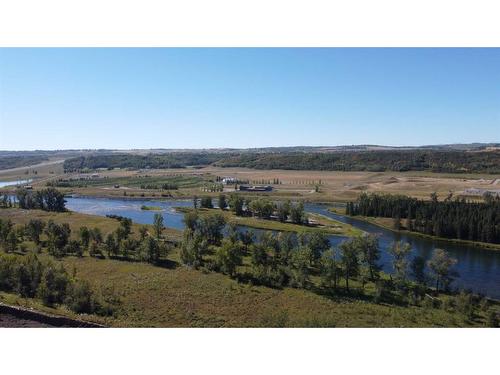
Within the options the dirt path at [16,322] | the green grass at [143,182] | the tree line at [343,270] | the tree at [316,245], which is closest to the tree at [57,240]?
the tree line at [343,270]

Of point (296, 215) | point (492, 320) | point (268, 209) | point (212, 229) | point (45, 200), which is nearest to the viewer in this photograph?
point (492, 320)

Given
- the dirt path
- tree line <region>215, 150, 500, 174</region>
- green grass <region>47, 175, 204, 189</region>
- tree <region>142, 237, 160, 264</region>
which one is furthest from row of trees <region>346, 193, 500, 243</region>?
tree line <region>215, 150, 500, 174</region>

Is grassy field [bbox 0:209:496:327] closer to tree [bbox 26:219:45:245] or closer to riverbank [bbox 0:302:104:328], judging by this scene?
riverbank [bbox 0:302:104:328]

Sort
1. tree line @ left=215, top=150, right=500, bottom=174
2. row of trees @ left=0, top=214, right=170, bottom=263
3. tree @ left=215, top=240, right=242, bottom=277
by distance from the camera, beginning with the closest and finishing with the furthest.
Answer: tree @ left=215, top=240, right=242, bottom=277, row of trees @ left=0, top=214, right=170, bottom=263, tree line @ left=215, top=150, right=500, bottom=174

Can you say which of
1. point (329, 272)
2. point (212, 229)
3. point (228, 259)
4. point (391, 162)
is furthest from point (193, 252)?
point (391, 162)

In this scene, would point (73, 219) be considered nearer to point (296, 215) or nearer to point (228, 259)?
point (296, 215)

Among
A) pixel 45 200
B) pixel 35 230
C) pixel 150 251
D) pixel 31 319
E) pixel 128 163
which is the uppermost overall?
pixel 128 163

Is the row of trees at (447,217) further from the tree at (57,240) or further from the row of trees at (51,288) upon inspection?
the tree at (57,240)
